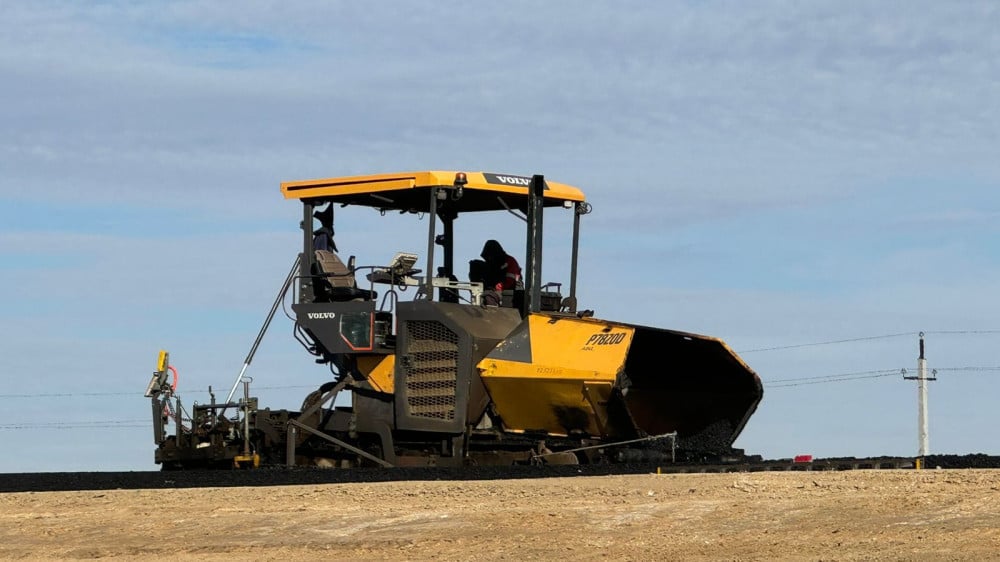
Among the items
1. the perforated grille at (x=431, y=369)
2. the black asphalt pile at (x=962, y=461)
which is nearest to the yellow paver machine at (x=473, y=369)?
the perforated grille at (x=431, y=369)

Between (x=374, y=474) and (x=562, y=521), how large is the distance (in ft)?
12.2

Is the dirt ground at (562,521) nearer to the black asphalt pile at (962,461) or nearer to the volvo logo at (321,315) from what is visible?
the black asphalt pile at (962,461)

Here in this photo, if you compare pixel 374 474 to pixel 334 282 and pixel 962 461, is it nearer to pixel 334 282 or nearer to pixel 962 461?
pixel 334 282

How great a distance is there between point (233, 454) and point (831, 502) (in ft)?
28.9

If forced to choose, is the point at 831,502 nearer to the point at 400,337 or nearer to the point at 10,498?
the point at 400,337

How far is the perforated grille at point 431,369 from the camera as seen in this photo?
58.6ft

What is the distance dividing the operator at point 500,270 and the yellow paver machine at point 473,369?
0.03 metres

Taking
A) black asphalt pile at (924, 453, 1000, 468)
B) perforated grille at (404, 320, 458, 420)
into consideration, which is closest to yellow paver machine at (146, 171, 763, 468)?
perforated grille at (404, 320, 458, 420)

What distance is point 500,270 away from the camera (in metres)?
19.1

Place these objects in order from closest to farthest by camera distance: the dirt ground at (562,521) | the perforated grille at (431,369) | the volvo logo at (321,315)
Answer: the dirt ground at (562,521)
the perforated grille at (431,369)
the volvo logo at (321,315)

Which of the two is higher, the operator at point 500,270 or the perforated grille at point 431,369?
the operator at point 500,270

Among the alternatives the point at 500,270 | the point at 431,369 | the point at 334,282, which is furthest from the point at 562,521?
the point at 334,282

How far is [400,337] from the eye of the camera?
59.9 ft

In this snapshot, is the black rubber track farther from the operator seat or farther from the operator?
the operator
